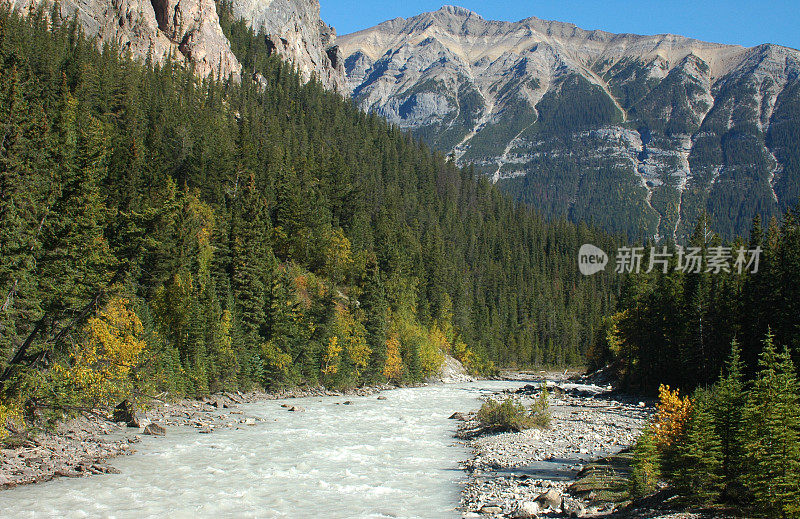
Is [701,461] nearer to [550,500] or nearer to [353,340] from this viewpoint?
[550,500]

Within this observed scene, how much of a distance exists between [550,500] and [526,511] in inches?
39.6

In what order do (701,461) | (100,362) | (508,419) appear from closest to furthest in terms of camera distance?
(701,461), (100,362), (508,419)

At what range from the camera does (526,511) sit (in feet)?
56.1

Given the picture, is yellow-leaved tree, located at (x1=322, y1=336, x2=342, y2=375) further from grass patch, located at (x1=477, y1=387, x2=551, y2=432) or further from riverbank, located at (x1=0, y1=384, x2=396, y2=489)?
grass patch, located at (x1=477, y1=387, x2=551, y2=432)

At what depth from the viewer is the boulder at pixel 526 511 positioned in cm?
1697

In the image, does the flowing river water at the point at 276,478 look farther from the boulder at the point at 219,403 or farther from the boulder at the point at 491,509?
the boulder at the point at 219,403

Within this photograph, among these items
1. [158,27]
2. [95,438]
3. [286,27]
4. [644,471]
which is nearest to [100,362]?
[95,438]

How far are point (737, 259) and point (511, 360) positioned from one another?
69733mm

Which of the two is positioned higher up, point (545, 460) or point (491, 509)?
point (491, 509)

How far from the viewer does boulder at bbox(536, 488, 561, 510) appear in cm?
1742

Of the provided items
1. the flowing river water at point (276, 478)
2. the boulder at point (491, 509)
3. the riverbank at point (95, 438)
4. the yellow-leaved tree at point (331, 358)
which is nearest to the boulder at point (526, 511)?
the boulder at point (491, 509)

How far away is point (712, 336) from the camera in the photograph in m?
50.9

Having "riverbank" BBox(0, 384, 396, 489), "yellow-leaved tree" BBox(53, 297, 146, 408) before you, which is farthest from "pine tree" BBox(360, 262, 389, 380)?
"yellow-leaved tree" BBox(53, 297, 146, 408)

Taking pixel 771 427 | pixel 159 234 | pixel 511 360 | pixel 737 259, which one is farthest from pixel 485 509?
pixel 511 360
